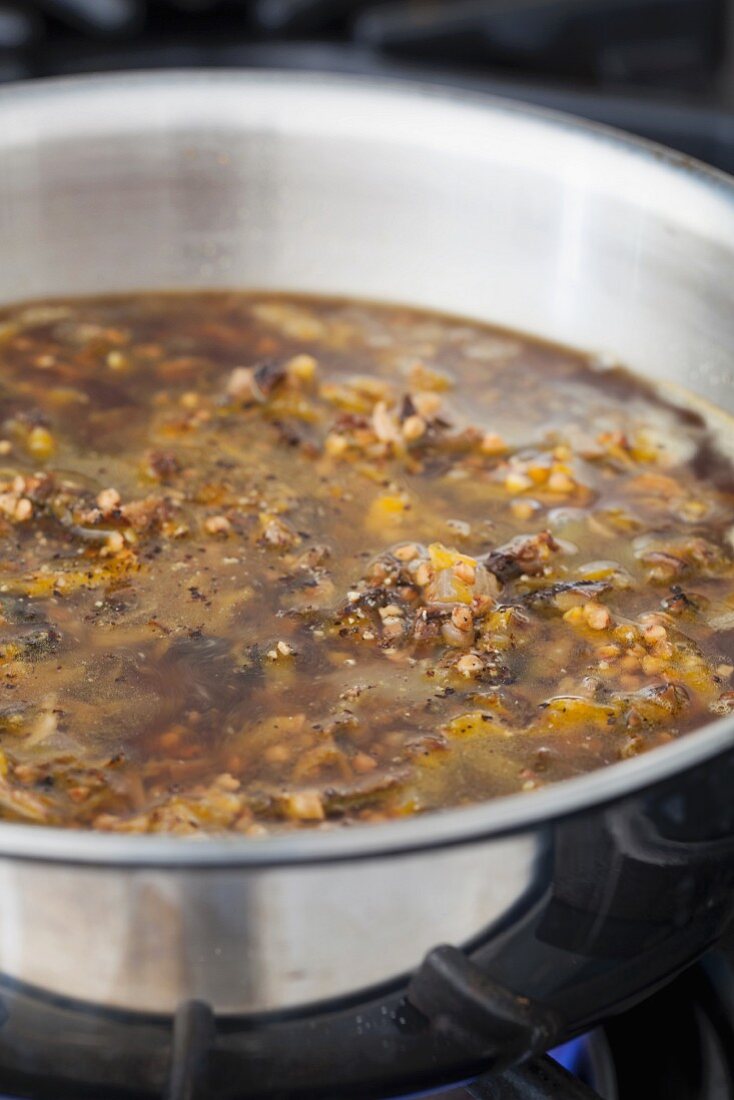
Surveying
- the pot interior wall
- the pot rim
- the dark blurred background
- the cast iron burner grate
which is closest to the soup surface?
the pot interior wall

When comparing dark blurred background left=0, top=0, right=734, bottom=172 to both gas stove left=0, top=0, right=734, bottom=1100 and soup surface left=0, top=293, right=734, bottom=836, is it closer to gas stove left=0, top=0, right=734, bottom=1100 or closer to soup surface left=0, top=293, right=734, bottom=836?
gas stove left=0, top=0, right=734, bottom=1100

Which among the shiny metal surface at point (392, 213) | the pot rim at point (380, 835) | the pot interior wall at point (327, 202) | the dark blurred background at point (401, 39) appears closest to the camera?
the pot rim at point (380, 835)

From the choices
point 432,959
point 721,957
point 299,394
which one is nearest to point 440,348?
point 299,394

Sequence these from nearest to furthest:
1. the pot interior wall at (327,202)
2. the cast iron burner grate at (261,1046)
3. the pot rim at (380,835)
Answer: the pot rim at (380,835)
the cast iron burner grate at (261,1046)
the pot interior wall at (327,202)

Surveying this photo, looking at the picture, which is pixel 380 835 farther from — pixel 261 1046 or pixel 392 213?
pixel 392 213

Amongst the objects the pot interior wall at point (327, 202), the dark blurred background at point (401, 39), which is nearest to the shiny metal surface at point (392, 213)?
the pot interior wall at point (327, 202)

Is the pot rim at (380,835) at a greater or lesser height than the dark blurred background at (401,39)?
lesser

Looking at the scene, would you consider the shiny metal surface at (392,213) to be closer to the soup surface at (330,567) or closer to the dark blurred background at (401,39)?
the soup surface at (330,567)
